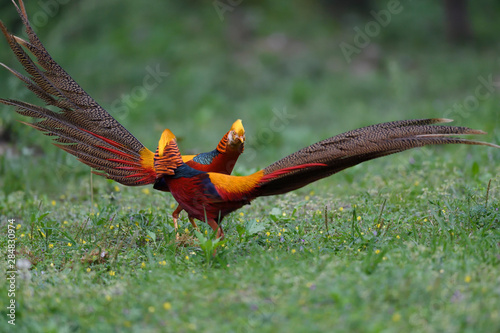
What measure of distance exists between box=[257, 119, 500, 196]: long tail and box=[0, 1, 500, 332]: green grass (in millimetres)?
464

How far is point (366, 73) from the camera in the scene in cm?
1309

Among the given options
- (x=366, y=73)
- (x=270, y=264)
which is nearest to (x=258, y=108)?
(x=366, y=73)

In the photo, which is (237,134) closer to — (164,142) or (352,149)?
(164,142)

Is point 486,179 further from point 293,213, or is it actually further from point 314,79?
point 314,79

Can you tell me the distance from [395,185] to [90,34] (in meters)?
9.38

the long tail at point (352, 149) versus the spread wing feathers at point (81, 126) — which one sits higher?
the spread wing feathers at point (81, 126)

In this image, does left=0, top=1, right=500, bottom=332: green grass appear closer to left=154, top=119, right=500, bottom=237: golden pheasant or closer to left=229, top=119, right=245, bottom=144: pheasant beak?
left=154, top=119, right=500, bottom=237: golden pheasant

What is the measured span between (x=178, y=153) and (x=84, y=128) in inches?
32.6

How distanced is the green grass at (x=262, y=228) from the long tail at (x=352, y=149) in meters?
0.46

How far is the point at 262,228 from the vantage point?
436 centimetres

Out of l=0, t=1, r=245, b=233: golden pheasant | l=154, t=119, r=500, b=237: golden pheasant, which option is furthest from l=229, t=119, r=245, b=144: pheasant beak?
l=154, t=119, r=500, b=237: golden pheasant

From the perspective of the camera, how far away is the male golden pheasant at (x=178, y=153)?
155 inches

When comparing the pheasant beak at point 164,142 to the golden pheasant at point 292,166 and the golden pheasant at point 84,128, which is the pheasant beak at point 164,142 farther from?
the golden pheasant at point 84,128

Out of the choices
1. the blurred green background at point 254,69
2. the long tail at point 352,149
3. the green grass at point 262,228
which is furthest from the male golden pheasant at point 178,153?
the blurred green background at point 254,69
